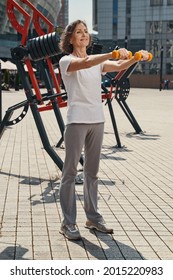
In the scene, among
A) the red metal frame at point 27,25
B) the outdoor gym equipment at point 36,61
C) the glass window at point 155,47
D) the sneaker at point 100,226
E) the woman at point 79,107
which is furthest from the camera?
the glass window at point 155,47

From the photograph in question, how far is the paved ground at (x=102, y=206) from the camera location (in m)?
4.18

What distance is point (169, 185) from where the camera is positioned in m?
6.93

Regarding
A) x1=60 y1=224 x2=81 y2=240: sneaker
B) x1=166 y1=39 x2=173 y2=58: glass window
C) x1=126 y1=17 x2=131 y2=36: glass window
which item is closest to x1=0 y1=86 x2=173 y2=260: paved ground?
x1=60 y1=224 x2=81 y2=240: sneaker

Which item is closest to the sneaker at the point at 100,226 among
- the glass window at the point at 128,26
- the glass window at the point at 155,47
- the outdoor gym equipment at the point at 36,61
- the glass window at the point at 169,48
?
the outdoor gym equipment at the point at 36,61

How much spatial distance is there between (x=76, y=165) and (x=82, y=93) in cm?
66

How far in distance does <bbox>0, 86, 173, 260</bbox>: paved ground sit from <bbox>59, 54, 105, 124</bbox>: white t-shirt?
3.68 feet

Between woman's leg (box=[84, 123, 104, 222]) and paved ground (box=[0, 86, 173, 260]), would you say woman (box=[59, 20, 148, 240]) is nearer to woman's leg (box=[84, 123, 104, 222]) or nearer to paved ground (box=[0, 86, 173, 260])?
woman's leg (box=[84, 123, 104, 222])

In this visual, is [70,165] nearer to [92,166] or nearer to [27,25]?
[92,166]

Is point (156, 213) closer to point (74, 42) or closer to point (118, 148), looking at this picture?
point (74, 42)

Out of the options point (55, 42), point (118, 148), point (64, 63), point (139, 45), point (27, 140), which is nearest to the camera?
point (64, 63)

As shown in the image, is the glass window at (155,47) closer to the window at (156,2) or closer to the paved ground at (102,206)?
the window at (156,2)

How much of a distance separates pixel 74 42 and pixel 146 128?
10.6 meters

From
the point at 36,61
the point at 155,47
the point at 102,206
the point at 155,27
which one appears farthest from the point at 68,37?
the point at 155,27

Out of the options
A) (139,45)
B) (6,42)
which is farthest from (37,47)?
(139,45)
